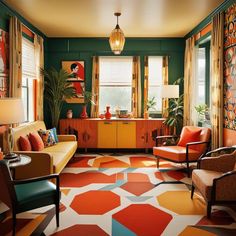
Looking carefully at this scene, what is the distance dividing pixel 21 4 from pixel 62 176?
2.97 meters

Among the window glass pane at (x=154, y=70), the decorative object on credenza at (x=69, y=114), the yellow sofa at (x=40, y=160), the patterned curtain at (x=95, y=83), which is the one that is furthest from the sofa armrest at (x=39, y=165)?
the window glass pane at (x=154, y=70)

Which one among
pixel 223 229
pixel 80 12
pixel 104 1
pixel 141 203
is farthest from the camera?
pixel 80 12

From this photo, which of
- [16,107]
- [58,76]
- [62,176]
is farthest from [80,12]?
[62,176]

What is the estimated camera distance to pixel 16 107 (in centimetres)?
332

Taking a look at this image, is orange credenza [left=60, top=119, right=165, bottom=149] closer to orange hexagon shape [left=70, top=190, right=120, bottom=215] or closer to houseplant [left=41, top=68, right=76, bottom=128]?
houseplant [left=41, top=68, right=76, bottom=128]

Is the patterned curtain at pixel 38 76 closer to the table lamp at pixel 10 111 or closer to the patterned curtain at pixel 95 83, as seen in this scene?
the patterned curtain at pixel 95 83

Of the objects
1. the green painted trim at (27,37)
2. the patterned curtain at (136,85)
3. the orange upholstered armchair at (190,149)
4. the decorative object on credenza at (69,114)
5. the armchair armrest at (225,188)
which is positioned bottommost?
the armchair armrest at (225,188)

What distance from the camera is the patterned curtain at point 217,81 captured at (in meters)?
4.66

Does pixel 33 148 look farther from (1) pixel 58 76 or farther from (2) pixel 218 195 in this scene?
(2) pixel 218 195

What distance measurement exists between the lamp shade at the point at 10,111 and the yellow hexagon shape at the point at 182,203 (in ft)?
6.91

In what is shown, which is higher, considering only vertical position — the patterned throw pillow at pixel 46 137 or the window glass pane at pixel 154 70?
the window glass pane at pixel 154 70

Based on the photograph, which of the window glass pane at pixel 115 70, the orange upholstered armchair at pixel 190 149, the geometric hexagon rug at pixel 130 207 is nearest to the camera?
the geometric hexagon rug at pixel 130 207

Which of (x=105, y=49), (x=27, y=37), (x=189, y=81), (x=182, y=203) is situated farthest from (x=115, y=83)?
(x=182, y=203)

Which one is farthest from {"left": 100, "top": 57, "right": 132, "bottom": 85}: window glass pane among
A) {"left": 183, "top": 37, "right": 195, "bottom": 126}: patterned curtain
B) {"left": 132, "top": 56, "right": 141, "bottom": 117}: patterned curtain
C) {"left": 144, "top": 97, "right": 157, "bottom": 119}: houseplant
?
{"left": 183, "top": 37, "right": 195, "bottom": 126}: patterned curtain
